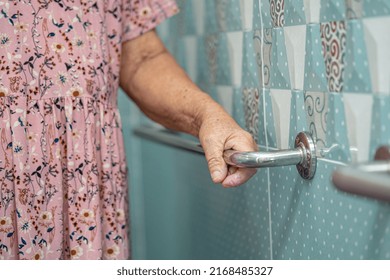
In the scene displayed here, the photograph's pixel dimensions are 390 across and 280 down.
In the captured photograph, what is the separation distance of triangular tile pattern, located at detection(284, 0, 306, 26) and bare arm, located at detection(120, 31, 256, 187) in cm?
17

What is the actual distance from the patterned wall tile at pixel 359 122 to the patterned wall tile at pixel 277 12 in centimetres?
20

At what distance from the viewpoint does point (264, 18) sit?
102 cm

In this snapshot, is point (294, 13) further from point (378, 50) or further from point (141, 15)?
point (141, 15)

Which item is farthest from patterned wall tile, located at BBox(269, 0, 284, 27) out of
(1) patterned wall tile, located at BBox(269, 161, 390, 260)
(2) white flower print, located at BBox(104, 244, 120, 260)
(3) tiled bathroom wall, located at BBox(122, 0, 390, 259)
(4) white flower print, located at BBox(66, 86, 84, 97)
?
(2) white flower print, located at BBox(104, 244, 120, 260)

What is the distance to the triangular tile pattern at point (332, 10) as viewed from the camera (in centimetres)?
80

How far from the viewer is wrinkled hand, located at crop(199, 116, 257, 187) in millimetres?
933

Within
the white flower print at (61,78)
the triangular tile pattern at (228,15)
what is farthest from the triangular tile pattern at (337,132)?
the white flower print at (61,78)

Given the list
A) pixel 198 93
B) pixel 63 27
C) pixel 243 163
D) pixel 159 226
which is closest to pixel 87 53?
pixel 63 27

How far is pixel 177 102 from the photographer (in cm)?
112

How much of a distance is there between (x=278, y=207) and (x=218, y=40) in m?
0.35

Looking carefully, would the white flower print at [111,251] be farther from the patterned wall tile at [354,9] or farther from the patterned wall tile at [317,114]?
the patterned wall tile at [354,9]

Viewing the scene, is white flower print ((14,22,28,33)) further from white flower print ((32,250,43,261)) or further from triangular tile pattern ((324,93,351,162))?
triangular tile pattern ((324,93,351,162))

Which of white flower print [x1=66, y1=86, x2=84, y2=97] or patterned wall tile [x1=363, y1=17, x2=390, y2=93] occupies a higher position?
patterned wall tile [x1=363, y1=17, x2=390, y2=93]

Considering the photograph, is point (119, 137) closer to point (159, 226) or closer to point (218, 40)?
point (218, 40)
